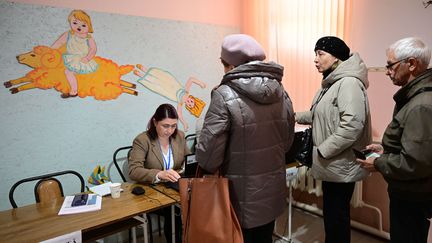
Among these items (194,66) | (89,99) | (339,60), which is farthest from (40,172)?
(339,60)

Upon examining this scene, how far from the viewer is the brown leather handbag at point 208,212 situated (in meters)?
1.36

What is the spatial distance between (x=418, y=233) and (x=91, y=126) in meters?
2.26

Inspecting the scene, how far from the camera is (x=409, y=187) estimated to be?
4.39 feet

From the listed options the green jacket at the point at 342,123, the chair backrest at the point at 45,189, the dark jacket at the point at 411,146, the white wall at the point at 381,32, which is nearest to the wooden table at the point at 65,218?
the chair backrest at the point at 45,189

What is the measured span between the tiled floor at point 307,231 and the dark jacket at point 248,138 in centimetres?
139

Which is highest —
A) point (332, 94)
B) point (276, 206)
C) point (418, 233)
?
point (332, 94)

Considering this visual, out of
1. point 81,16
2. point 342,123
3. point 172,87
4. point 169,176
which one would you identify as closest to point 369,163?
point 342,123

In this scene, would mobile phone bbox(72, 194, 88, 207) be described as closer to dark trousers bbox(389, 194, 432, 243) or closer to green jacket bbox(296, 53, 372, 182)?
green jacket bbox(296, 53, 372, 182)

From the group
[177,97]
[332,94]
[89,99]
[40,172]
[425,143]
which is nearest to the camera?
[425,143]

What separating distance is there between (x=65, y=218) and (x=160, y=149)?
0.85 meters

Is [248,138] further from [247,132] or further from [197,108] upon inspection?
[197,108]

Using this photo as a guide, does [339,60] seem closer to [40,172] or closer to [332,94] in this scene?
[332,94]

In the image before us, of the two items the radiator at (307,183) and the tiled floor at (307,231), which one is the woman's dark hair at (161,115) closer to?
the tiled floor at (307,231)

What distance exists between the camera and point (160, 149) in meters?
2.24
